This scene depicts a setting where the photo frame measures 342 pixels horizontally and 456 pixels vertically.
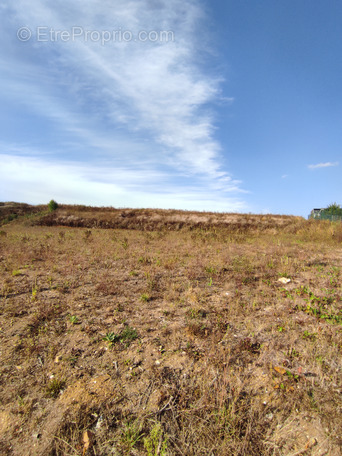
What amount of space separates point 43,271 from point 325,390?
351 inches

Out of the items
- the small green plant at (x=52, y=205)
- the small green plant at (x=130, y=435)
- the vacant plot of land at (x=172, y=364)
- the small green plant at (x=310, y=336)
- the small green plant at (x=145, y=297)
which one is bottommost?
the small green plant at (x=130, y=435)

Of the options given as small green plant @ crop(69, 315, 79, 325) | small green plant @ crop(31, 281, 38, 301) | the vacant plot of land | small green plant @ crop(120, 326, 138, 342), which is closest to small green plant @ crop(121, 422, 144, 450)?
the vacant plot of land

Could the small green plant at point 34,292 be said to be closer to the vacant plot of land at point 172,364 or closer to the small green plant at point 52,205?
the vacant plot of land at point 172,364

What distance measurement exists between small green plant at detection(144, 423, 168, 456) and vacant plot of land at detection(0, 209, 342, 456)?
0.04ft

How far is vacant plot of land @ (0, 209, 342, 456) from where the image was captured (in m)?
2.79

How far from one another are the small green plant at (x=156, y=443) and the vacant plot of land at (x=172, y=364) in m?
0.01

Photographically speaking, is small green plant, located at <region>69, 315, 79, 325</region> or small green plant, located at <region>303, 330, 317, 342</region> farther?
small green plant, located at <region>69, 315, 79, 325</region>

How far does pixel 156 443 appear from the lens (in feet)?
8.75

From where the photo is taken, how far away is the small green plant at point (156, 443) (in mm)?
2594

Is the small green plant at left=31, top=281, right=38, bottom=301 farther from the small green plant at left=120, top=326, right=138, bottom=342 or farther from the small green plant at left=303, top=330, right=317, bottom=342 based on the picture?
the small green plant at left=303, top=330, right=317, bottom=342

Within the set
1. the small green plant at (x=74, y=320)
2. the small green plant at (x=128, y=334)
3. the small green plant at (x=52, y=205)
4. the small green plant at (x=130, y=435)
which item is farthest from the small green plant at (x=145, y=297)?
the small green plant at (x=52, y=205)

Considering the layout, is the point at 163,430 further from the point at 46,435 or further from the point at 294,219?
the point at 294,219

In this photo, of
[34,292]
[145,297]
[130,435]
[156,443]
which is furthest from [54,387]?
[34,292]

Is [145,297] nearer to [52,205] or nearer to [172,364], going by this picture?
[172,364]
